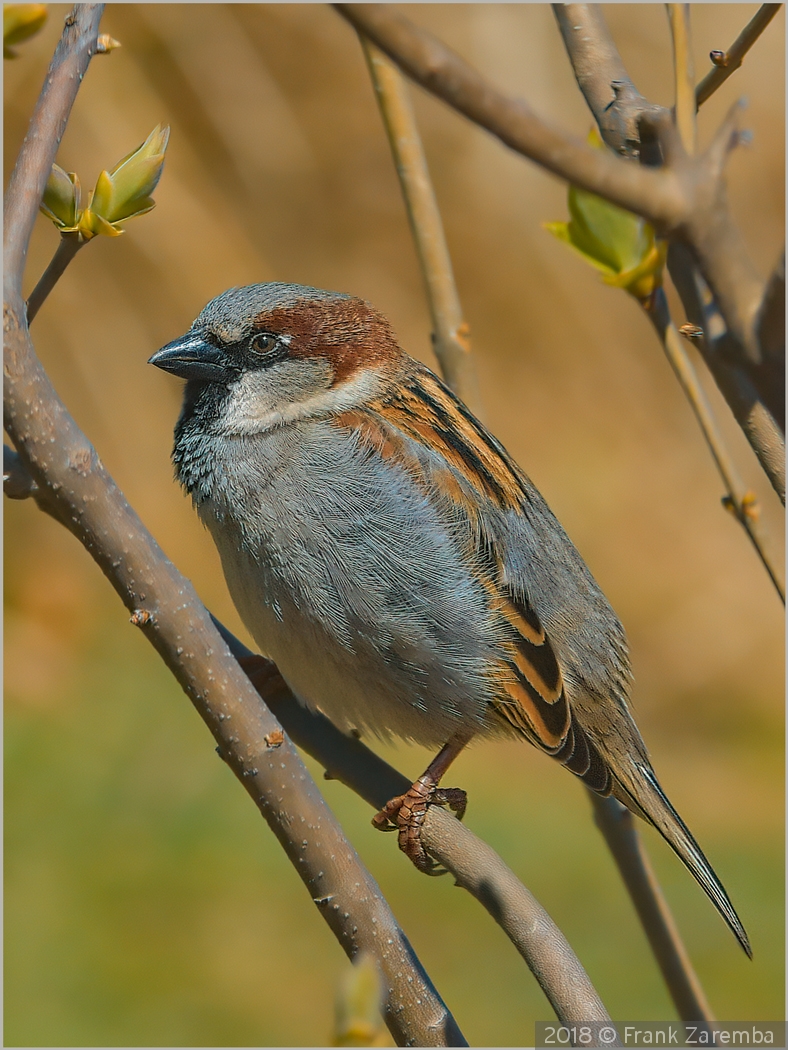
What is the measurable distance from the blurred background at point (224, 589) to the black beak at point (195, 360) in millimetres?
2101

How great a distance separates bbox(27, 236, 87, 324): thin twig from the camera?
3.34 feet

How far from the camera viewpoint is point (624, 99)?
923 millimetres

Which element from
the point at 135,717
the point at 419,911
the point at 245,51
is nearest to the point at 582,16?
the point at 419,911

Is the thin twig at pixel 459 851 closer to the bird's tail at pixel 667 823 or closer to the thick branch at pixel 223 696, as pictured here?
the thick branch at pixel 223 696

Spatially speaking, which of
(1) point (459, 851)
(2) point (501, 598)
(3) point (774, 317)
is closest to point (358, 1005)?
(3) point (774, 317)

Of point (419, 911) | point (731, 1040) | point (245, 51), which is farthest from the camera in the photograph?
point (245, 51)

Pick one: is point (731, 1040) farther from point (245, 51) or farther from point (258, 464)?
point (245, 51)

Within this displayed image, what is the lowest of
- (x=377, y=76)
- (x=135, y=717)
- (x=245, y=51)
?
(x=135, y=717)

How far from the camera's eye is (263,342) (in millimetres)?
1791

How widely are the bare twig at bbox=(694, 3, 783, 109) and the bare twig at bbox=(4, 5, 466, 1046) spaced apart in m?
0.55

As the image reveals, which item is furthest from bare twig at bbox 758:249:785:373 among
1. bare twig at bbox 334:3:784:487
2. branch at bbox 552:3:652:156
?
branch at bbox 552:3:652:156

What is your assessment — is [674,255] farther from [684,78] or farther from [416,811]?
[416,811]

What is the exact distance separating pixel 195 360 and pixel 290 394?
0.16 meters

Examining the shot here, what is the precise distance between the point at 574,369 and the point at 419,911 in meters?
2.76
